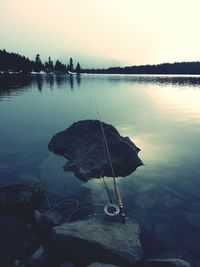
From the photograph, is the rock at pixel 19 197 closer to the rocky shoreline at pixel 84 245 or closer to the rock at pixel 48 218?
the rock at pixel 48 218

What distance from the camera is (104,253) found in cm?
732

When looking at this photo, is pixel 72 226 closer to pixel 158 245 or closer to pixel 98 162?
pixel 158 245

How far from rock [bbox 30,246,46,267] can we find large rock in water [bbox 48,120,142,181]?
5.38m

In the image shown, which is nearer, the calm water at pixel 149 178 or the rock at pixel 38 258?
the rock at pixel 38 258

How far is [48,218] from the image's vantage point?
912 cm

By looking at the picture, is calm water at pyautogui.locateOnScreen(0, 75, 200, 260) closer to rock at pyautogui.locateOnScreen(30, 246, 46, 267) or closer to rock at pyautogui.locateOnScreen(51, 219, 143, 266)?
rock at pyautogui.locateOnScreen(51, 219, 143, 266)

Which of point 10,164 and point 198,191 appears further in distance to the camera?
point 10,164

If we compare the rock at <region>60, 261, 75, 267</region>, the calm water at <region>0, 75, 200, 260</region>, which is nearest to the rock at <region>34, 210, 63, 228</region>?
the calm water at <region>0, 75, 200, 260</region>

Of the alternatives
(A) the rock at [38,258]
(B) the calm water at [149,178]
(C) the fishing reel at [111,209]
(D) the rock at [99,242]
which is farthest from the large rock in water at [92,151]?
(A) the rock at [38,258]

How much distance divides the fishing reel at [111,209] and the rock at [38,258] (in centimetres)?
220

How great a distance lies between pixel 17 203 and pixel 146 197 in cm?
478

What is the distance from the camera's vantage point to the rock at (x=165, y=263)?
7.18 m

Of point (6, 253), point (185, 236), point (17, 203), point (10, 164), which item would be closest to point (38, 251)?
point (6, 253)

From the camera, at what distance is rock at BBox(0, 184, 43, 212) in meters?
10.2
